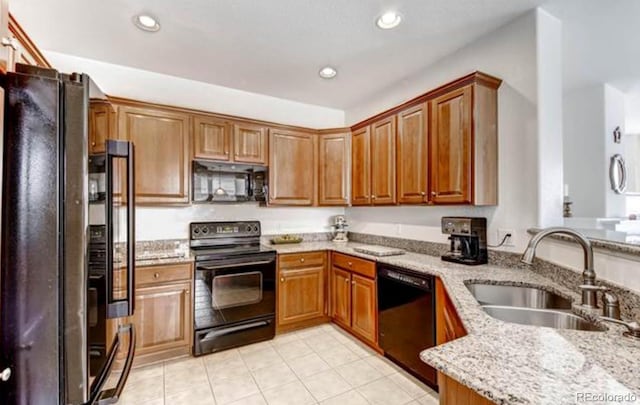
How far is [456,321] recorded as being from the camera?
4.89 ft

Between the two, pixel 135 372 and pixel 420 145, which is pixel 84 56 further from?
pixel 420 145

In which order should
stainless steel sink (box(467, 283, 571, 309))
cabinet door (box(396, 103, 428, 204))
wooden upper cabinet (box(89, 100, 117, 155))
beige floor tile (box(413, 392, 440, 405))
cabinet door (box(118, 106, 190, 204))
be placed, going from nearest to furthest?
wooden upper cabinet (box(89, 100, 117, 155)) < stainless steel sink (box(467, 283, 571, 309)) < beige floor tile (box(413, 392, 440, 405)) < cabinet door (box(396, 103, 428, 204)) < cabinet door (box(118, 106, 190, 204))

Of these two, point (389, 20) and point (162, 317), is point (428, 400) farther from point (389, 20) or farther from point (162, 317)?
point (389, 20)

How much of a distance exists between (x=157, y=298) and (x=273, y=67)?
94.6 inches

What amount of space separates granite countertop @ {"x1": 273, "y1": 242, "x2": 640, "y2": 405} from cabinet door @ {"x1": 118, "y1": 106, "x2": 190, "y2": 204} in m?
2.62

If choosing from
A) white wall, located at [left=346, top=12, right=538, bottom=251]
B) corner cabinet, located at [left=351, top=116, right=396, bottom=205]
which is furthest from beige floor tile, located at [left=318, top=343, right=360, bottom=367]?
white wall, located at [left=346, top=12, right=538, bottom=251]

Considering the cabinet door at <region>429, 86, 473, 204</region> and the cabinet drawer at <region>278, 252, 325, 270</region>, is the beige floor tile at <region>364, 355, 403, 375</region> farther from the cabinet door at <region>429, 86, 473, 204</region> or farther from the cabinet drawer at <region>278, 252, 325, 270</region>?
the cabinet door at <region>429, 86, 473, 204</region>

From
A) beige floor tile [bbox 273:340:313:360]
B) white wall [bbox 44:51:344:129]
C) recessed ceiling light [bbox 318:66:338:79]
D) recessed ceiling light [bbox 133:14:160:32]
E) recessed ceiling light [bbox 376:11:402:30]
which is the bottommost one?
beige floor tile [bbox 273:340:313:360]

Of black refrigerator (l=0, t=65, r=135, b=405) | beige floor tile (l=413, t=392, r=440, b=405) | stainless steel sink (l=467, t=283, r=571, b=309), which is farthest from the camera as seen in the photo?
beige floor tile (l=413, t=392, r=440, b=405)

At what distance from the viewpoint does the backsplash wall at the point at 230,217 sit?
9.64 feet

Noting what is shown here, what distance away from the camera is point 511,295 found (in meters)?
1.81

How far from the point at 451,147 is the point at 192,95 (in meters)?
2.73

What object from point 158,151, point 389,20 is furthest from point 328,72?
point 158,151

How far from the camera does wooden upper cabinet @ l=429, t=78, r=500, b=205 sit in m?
2.16
